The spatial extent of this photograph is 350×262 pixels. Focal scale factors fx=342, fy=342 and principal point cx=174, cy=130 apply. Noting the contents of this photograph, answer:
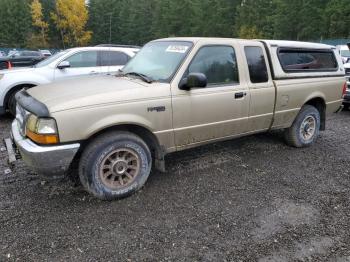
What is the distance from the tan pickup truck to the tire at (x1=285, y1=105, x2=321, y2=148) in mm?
132

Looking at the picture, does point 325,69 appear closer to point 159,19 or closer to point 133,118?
point 133,118

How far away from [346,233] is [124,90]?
9.17 feet

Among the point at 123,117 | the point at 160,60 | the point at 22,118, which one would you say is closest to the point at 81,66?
the point at 160,60

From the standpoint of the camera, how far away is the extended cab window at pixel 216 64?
4.41m

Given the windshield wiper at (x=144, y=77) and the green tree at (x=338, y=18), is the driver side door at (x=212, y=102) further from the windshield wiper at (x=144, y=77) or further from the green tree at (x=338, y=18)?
the green tree at (x=338, y=18)

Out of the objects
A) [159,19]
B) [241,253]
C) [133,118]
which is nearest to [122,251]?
[241,253]

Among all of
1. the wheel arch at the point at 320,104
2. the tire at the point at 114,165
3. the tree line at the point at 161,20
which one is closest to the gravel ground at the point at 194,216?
the tire at the point at 114,165

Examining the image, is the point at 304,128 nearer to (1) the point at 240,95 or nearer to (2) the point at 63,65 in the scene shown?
(1) the point at 240,95

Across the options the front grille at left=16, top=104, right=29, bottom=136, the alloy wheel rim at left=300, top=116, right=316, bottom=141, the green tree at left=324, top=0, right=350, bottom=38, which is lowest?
the alloy wheel rim at left=300, top=116, right=316, bottom=141

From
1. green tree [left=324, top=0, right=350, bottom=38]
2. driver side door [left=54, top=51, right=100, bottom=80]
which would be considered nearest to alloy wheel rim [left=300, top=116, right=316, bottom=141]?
driver side door [left=54, top=51, right=100, bottom=80]

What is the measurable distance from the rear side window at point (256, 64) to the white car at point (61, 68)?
357 cm

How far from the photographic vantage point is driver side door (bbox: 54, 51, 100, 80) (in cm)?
820

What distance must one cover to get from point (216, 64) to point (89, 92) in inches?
69.6

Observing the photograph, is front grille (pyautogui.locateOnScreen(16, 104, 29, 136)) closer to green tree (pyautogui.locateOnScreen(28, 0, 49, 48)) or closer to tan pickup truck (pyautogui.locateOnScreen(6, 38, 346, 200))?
tan pickup truck (pyautogui.locateOnScreen(6, 38, 346, 200))
